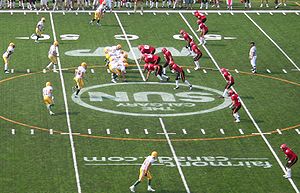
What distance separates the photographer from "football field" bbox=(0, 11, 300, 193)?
174 ft

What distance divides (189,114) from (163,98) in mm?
3276

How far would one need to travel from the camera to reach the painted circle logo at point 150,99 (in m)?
62.8

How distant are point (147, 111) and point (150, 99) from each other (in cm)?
231

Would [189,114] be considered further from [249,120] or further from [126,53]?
[126,53]

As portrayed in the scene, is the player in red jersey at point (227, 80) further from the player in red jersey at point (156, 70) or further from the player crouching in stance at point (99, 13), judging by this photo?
the player crouching in stance at point (99, 13)

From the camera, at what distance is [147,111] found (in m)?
62.7

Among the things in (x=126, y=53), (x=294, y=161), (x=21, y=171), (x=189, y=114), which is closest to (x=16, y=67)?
(x=126, y=53)

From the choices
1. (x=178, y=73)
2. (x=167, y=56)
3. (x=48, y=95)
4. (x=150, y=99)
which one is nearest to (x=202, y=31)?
(x=167, y=56)

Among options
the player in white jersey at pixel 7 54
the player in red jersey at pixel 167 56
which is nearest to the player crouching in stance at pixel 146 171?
the player in red jersey at pixel 167 56

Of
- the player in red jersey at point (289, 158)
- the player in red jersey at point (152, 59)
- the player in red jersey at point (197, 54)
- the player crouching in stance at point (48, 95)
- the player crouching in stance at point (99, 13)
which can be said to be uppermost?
the player in red jersey at point (289, 158)

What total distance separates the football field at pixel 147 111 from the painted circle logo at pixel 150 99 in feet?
0.18

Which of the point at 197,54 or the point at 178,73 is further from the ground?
the point at 178,73

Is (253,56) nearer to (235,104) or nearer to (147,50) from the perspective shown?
(147,50)

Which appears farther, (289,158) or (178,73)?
(178,73)
